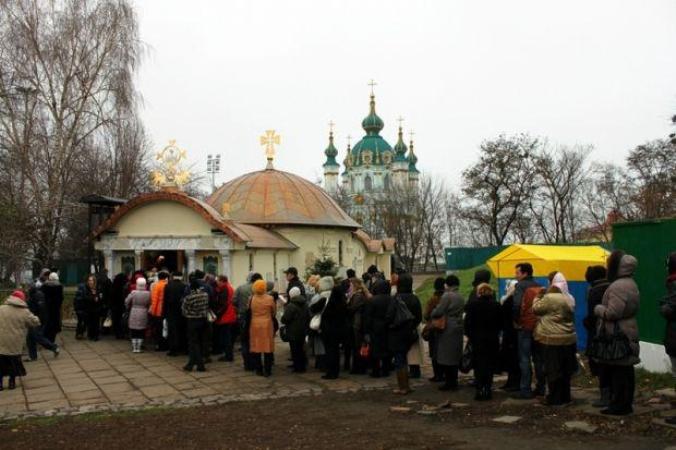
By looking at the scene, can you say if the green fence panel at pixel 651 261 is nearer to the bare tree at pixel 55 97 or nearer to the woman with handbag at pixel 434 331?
the woman with handbag at pixel 434 331

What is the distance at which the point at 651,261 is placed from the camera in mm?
10047

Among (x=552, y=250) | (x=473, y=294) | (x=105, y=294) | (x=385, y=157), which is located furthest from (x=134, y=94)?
(x=385, y=157)

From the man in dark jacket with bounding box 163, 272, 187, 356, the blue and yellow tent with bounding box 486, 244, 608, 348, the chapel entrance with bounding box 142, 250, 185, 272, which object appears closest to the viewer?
the man in dark jacket with bounding box 163, 272, 187, 356

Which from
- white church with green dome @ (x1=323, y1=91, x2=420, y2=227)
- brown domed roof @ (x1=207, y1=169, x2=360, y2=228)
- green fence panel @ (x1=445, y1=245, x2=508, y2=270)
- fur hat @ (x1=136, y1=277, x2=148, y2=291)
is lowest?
fur hat @ (x1=136, y1=277, x2=148, y2=291)

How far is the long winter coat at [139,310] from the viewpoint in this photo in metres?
13.6

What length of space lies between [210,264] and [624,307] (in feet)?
44.3

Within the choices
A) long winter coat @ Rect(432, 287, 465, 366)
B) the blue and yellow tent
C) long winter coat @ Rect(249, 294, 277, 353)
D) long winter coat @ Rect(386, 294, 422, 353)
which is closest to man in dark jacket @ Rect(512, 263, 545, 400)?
long winter coat @ Rect(432, 287, 465, 366)

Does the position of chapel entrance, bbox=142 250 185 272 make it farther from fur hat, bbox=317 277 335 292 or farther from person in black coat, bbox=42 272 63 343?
fur hat, bbox=317 277 335 292

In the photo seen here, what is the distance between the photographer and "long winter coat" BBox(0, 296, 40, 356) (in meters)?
10.1

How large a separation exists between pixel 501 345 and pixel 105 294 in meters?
10.6

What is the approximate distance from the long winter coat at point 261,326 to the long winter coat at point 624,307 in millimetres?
5644

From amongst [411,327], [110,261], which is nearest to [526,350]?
[411,327]

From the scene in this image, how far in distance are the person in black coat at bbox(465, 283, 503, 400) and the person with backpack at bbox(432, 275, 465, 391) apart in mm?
487

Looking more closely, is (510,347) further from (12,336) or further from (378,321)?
(12,336)
